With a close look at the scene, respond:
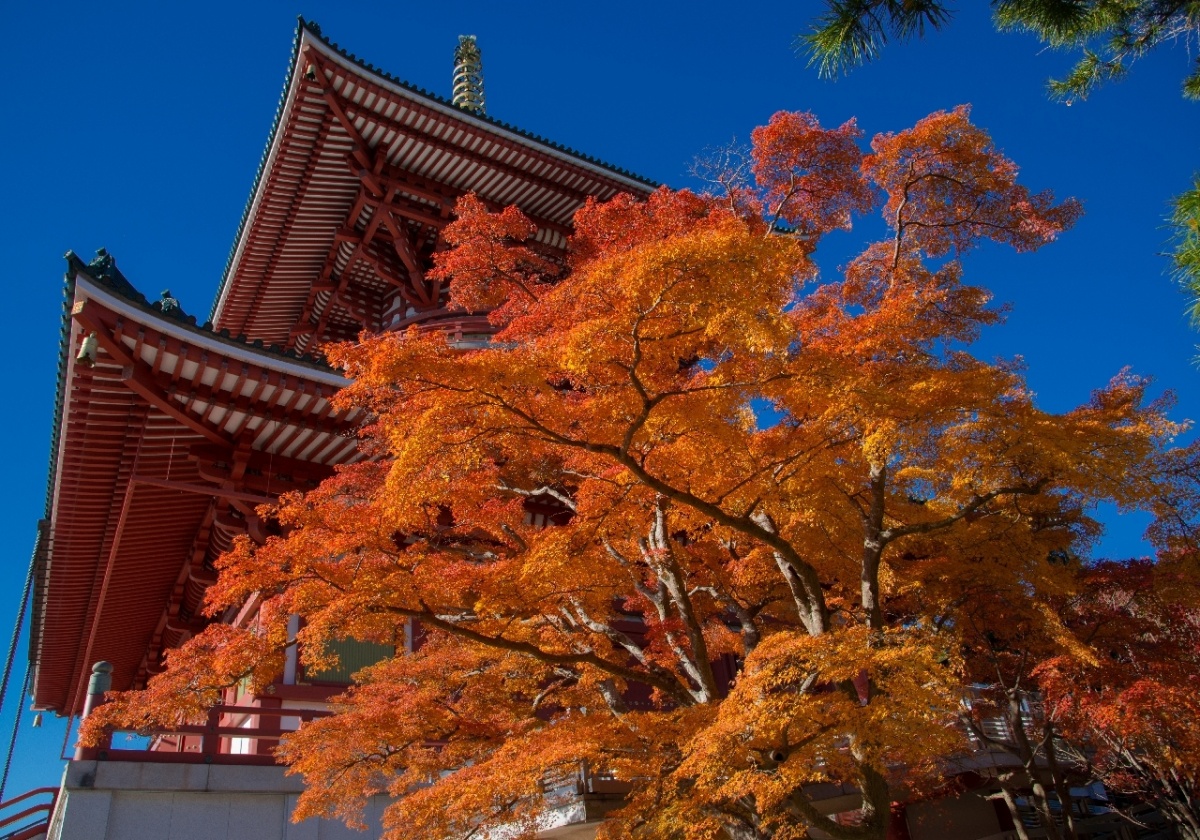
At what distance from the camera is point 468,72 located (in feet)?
116

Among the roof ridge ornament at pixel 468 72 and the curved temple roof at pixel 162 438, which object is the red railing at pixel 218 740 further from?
the roof ridge ornament at pixel 468 72

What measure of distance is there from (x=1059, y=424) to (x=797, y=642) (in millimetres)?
4482

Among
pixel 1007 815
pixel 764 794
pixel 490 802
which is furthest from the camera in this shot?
pixel 1007 815

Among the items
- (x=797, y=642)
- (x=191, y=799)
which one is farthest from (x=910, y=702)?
(x=191, y=799)

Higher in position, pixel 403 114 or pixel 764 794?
pixel 403 114

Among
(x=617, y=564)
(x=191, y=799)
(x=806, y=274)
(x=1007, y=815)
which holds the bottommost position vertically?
(x=1007, y=815)

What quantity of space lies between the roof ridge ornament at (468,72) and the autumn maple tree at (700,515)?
24598 mm

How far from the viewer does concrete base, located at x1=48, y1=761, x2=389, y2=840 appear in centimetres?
919

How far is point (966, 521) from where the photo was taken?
1061cm

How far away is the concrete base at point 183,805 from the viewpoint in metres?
9.19

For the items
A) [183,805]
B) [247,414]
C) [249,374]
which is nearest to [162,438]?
[247,414]

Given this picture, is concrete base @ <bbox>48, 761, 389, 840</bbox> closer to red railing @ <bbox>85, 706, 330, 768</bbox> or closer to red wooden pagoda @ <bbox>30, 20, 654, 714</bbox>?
red railing @ <bbox>85, 706, 330, 768</bbox>

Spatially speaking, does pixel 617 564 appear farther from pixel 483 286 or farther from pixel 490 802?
pixel 483 286

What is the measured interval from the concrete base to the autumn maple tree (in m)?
0.90
